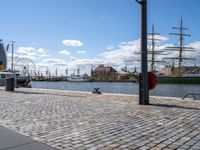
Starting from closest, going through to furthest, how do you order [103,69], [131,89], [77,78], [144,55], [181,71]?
[144,55] < [131,89] < [181,71] < [77,78] < [103,69]

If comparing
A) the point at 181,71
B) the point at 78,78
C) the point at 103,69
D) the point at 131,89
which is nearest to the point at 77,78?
the point at 78,78

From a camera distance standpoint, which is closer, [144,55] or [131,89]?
[144,55]

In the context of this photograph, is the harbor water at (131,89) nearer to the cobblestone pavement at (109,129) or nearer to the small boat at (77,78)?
the cobblestone pavement at (109,129)

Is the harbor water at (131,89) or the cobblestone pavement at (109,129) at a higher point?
the cobblestone pavement at (109,129)

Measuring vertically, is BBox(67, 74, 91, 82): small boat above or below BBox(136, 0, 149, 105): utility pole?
below

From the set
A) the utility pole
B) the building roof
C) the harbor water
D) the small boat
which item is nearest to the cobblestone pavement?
the utility pole

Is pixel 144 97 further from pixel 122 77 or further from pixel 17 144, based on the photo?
pixel 122 77

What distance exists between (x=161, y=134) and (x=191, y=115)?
332 centimetres

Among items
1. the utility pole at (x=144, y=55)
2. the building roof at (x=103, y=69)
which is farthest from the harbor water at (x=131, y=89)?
the building roof at (x=103, y=69)

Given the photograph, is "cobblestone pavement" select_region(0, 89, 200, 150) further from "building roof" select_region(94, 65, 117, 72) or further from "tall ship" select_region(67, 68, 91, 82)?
"building roof" select_region(94, 65, 117, 72)

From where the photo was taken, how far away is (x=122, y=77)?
133625 mm

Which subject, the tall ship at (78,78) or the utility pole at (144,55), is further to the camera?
the tall ship at (78,78)

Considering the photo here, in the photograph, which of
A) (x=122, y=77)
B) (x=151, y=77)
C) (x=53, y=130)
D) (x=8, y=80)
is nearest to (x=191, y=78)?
(x=122, y=77)

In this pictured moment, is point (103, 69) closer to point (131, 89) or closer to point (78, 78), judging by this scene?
point (78, 78)
